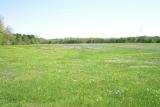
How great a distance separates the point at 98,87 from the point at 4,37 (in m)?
104

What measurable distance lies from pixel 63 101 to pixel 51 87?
3501 mm

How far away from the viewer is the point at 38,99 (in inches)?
506

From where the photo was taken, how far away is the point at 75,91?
47.2 feet

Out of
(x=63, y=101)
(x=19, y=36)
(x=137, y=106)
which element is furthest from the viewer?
(x=19, y=36)

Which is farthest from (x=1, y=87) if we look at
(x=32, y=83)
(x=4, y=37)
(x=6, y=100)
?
(x=4, y=37)

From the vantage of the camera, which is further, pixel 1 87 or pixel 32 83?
pixel 32 83

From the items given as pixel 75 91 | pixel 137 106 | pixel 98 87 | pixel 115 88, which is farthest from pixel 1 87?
pixel 137 106

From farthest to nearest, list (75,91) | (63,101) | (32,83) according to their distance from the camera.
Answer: (32,83) < (75,91) < (63,101)

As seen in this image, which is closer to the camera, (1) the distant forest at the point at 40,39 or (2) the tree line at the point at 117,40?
(1) the distant forest at the point at 40,39

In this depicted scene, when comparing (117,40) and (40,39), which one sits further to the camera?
(40,39)

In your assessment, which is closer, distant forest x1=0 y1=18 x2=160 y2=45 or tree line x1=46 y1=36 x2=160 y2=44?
distant forest x1=0 y1=18 x2=160 y2=45

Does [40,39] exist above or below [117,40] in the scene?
above

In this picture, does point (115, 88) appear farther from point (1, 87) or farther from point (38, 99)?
point (1, 87)

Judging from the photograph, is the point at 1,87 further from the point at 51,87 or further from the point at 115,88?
the point at 115,88
